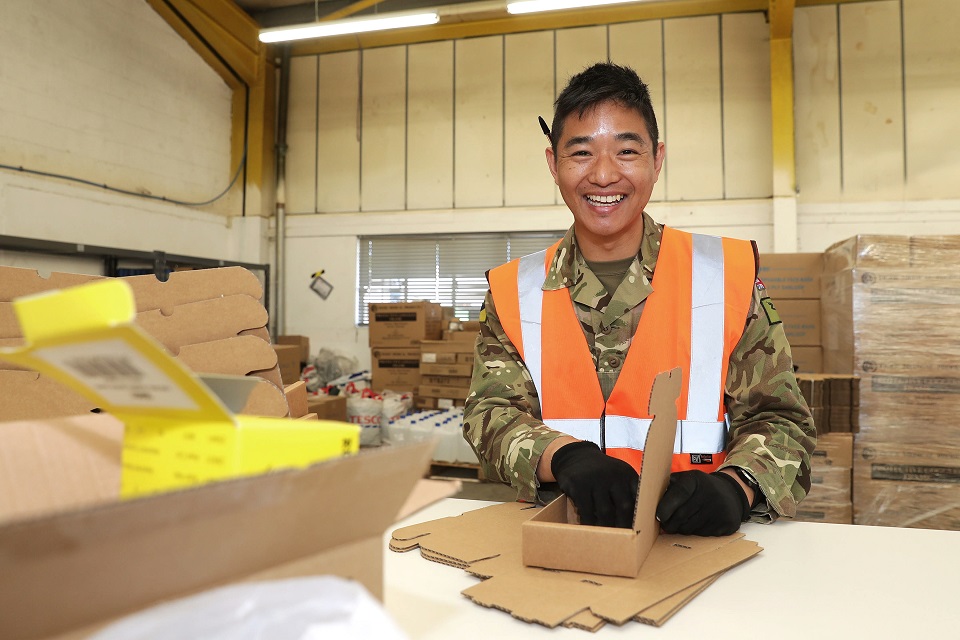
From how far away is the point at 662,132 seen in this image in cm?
631

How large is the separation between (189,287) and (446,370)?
4.49 meters

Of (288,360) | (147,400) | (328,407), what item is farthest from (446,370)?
(147,400)

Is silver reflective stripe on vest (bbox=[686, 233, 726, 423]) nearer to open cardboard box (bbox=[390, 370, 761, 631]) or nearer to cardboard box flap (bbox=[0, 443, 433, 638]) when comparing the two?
open cardboard box (bbox=[390, 370, 761, 631])

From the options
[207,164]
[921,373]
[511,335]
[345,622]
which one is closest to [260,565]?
[345,622]

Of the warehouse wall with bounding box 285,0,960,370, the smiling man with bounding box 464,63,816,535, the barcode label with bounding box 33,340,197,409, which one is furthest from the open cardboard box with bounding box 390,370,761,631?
the warehouse wall with bounding box 285,0,960,370

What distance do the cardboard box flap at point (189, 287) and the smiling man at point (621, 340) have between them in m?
0.67

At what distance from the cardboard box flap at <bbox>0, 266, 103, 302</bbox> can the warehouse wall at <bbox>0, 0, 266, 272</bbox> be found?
4346 millimetres

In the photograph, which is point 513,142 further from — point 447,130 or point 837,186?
point 837,186

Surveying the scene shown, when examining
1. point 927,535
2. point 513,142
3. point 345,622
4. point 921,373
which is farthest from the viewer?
point 513,142

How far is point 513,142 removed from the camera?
6633mm

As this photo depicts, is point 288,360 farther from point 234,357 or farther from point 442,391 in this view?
point 234,357

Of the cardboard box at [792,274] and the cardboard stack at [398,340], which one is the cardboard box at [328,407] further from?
the cardboard box at [792,274]

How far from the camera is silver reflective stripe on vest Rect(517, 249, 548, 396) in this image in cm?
163

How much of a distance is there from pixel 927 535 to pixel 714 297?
2.16 ft
